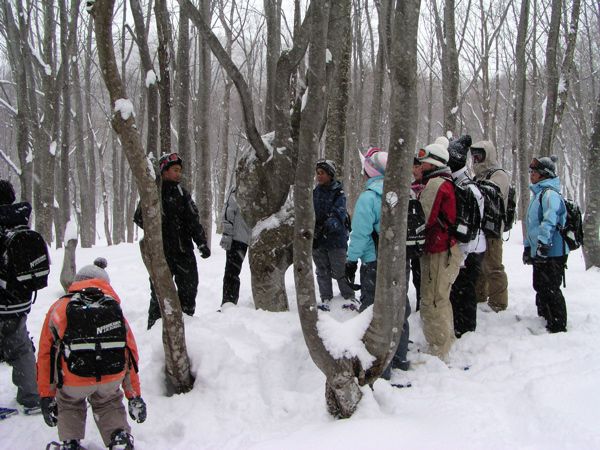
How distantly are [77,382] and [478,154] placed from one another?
4789 mm

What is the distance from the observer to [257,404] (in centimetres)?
338

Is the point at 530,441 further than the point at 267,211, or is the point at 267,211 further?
the point at 267,211

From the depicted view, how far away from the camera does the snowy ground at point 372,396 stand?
2711 mm

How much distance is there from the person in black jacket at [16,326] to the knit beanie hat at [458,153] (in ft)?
13.4

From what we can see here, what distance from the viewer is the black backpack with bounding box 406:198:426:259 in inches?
154

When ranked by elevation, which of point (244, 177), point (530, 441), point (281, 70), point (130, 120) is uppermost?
point (281, 70)

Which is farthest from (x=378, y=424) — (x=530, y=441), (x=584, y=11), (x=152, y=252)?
(x=584, y=11)

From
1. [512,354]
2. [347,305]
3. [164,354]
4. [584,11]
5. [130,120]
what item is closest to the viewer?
[130,120]

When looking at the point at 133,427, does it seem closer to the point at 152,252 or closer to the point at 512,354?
the point at 152,252

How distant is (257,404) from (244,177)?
245 centimetres

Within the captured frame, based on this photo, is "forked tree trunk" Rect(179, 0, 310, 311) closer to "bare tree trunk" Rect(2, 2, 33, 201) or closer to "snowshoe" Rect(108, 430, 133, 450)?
"snowshoe" Rect(108, 430, 133, 450)

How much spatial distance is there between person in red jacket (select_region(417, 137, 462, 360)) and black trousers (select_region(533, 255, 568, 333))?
1183 mm

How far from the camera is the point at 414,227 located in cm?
391

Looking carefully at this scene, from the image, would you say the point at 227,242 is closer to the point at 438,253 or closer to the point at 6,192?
the point at 6,192
